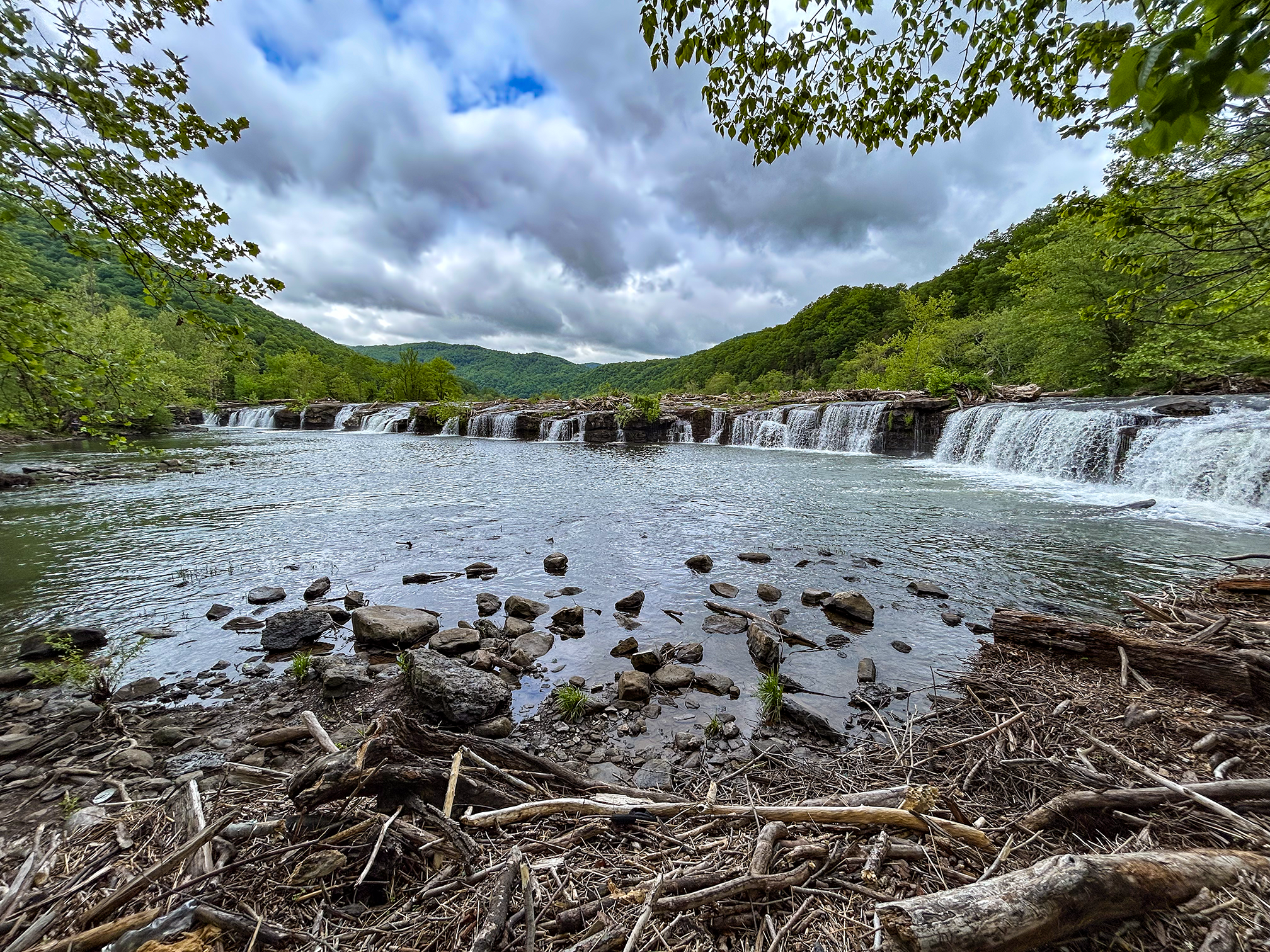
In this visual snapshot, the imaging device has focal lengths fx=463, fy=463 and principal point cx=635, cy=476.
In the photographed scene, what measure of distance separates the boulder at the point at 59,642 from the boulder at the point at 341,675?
287cm

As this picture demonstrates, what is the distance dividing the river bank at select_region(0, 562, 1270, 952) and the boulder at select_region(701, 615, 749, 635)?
7.85 ft

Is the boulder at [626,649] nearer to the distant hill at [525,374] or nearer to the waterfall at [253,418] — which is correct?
the waterfall at [253,418]

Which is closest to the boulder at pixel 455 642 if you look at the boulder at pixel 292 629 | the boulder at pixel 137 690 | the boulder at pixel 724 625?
the boulder at pixel 292 629

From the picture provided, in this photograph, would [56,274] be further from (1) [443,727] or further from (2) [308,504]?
(1) [443,727]

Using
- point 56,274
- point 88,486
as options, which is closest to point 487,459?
point 88,486

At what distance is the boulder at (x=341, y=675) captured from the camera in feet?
16.5

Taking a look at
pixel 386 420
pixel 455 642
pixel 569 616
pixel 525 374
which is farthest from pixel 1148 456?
pixel 525 374

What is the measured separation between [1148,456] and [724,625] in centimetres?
1672

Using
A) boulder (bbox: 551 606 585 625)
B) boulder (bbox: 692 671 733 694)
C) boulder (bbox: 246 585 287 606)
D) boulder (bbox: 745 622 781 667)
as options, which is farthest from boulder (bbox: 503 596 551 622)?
boulder (bbox: 246 585 287 606)

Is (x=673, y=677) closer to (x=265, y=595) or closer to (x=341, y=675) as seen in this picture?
(x=341, y=675)

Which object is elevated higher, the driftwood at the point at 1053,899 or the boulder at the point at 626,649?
the driftwood at the point at 1053,899

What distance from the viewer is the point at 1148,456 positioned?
1427 cm

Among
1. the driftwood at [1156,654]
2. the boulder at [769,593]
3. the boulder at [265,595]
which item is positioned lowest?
the boulder at [265,595]

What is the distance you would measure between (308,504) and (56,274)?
60.2 m
